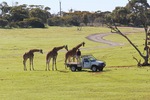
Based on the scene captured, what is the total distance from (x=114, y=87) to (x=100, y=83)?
245 cm

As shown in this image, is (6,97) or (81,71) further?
(81,71)

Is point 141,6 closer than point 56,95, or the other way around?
point 56,95

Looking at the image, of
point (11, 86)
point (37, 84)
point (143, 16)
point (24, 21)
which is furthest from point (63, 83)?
point (24, 21)

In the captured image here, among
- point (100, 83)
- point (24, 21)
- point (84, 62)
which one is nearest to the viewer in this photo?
point (100, 83)

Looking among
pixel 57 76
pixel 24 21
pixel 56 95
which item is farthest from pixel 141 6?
pixel 24 21

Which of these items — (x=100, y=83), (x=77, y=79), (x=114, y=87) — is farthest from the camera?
(x=77, y=79)

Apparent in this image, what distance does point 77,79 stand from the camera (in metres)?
33.5

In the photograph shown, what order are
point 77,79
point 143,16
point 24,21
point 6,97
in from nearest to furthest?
1. point 6,97
2. point 77,79
3. point 143,16
4. point 24,21

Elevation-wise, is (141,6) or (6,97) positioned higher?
(141,6)

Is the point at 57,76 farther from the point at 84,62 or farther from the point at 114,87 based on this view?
the point at 114,87

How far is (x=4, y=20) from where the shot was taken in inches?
6585

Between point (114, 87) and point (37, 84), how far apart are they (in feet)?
20.4

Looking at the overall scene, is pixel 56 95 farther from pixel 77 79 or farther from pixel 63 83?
pixel 77 79

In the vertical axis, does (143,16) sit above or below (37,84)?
above
